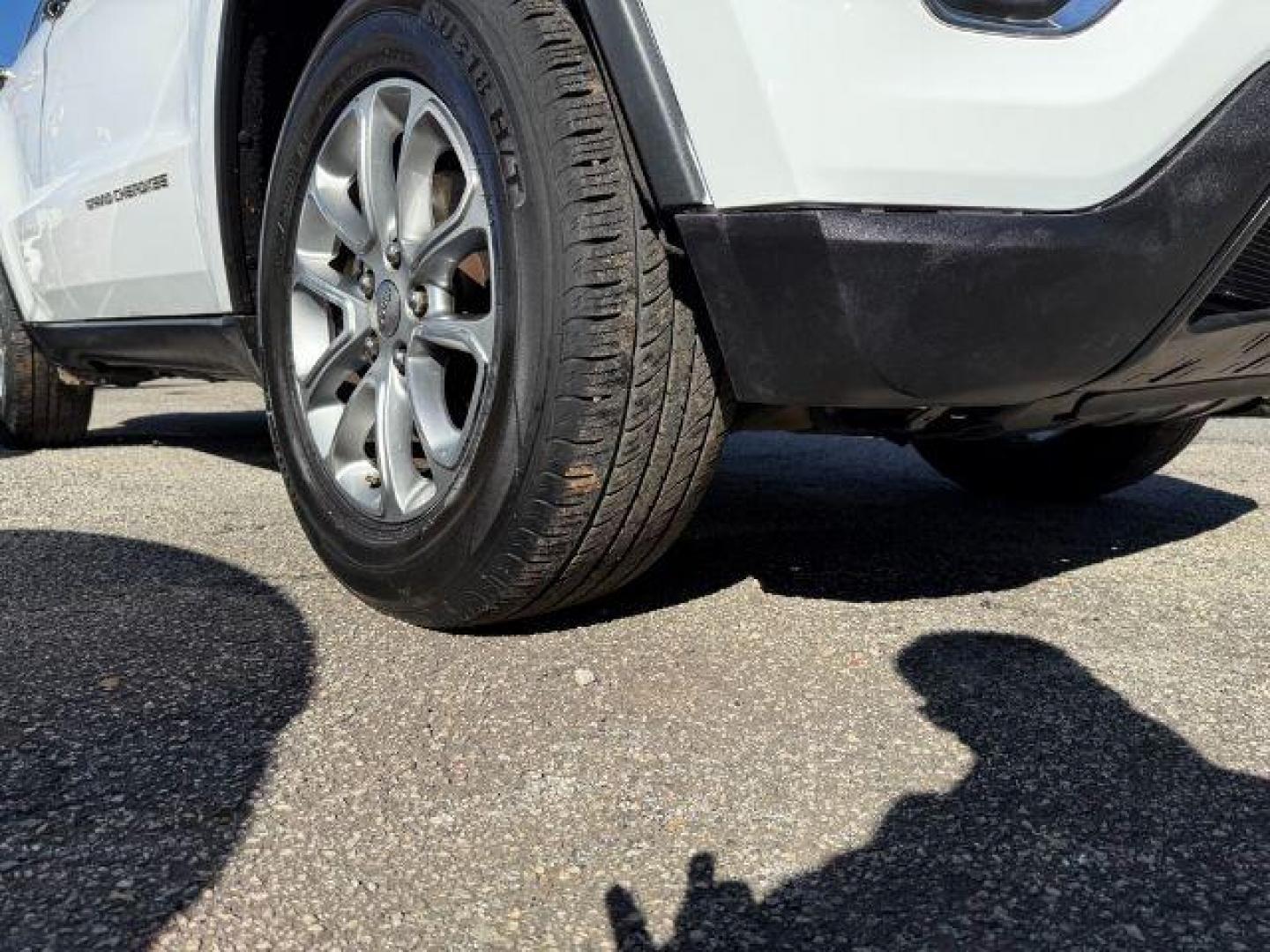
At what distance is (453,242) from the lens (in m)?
1.83

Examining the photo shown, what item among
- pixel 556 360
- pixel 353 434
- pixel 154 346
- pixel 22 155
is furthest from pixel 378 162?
pixel 22 155

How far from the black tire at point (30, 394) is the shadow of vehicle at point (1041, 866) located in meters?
3.43

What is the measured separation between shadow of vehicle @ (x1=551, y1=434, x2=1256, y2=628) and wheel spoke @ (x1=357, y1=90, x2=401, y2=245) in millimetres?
749

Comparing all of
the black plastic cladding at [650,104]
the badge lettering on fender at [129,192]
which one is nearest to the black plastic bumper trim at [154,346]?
the badge lettering on fender at [129,192]

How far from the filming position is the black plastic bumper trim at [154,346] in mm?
2566

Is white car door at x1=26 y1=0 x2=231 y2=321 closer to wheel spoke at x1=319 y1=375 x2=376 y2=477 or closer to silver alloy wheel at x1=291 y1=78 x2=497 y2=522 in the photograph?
silver alloy wheel at x1=291 y1=78 x2=497 y2=522

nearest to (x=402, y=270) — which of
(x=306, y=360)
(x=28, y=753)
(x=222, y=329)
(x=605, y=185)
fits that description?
(x=306, y=360)

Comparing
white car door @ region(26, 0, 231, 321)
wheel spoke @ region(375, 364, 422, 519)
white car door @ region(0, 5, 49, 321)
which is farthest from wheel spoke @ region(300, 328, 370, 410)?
white car door @ region(0, 5, 49, 321)

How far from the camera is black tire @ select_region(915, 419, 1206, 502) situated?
2.98m

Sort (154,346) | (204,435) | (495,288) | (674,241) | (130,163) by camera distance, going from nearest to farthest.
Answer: (674,241), (495,288), (130,163), (154,346), (204,435)

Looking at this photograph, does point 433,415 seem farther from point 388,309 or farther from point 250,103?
point 250,103

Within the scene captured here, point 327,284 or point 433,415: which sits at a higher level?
point 327,284

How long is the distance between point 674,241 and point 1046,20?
0.53 metres

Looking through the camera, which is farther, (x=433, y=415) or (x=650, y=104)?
(x=433, y=415)
